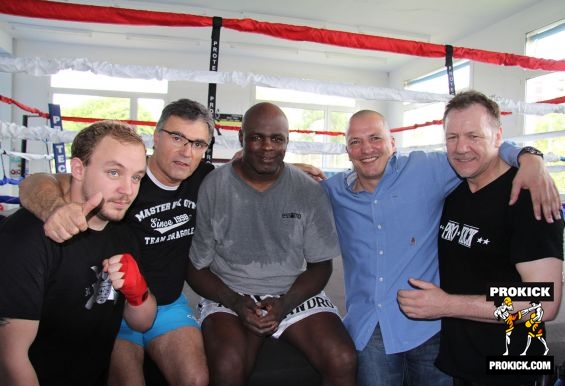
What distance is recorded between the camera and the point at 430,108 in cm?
883

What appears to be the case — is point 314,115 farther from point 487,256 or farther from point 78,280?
point 78,280

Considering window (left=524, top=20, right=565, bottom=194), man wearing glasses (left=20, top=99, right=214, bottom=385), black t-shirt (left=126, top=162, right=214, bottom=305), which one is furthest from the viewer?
window (left=524, top=20, right=565, bottom=194)

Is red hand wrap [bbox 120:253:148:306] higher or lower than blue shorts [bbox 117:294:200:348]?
higher

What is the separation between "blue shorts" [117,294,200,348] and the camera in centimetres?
142

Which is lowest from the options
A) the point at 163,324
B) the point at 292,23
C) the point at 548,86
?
the point at 163,324

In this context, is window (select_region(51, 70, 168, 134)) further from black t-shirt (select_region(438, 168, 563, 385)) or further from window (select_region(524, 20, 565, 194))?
black t-shirt (select_region(438, 168, 563, 385))

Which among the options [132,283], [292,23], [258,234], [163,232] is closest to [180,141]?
[163,232]

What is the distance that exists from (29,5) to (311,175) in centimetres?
172

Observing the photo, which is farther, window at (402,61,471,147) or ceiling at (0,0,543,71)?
window at (402,61,471,147)

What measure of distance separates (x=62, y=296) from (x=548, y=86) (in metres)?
7.02

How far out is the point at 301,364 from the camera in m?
1.39

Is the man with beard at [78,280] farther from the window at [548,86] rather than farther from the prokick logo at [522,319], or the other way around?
the window at [548,86]

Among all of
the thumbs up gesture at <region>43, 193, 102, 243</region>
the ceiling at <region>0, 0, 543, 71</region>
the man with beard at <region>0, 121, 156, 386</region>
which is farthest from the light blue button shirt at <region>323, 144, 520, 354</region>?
the ceiling at <region>0, 0, 543, 71</region>

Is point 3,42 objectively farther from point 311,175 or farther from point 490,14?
point 490,14
